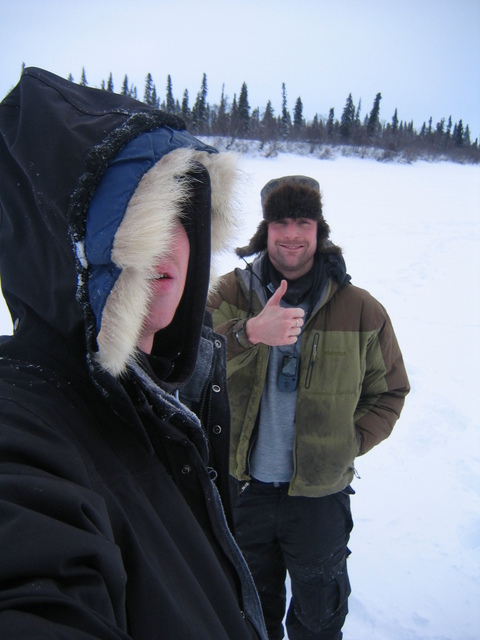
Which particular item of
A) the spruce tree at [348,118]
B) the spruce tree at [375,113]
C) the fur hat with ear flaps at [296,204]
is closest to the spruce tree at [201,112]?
the spruce tree at [348,118]

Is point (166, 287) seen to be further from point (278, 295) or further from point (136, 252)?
point (278, 295)

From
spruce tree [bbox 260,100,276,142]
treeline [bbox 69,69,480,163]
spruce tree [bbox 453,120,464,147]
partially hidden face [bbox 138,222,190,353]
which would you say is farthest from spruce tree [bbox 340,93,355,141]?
partially hidden face [bbox 138,222,190,353]

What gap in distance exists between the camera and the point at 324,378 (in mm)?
1698

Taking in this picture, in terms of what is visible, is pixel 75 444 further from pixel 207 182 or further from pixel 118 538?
pixel 207 182

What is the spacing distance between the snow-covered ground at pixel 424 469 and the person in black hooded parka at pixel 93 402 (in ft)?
1.95

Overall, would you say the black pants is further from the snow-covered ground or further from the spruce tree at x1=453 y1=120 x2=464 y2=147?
the spruce tree at x1=453 y1=120 x2=464 y2=147

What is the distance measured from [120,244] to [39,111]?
29 cm

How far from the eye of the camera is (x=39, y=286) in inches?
28.8

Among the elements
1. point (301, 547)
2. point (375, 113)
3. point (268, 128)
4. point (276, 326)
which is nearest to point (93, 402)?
point (276, 326)

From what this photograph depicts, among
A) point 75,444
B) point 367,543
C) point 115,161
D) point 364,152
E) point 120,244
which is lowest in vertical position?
point 367,543

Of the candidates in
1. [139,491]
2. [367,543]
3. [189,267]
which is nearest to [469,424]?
[367,543]

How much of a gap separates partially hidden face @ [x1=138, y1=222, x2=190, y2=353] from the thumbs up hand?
0.58 m

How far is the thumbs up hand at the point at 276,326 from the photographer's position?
1.53 m

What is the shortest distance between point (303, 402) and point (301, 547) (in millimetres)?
636
